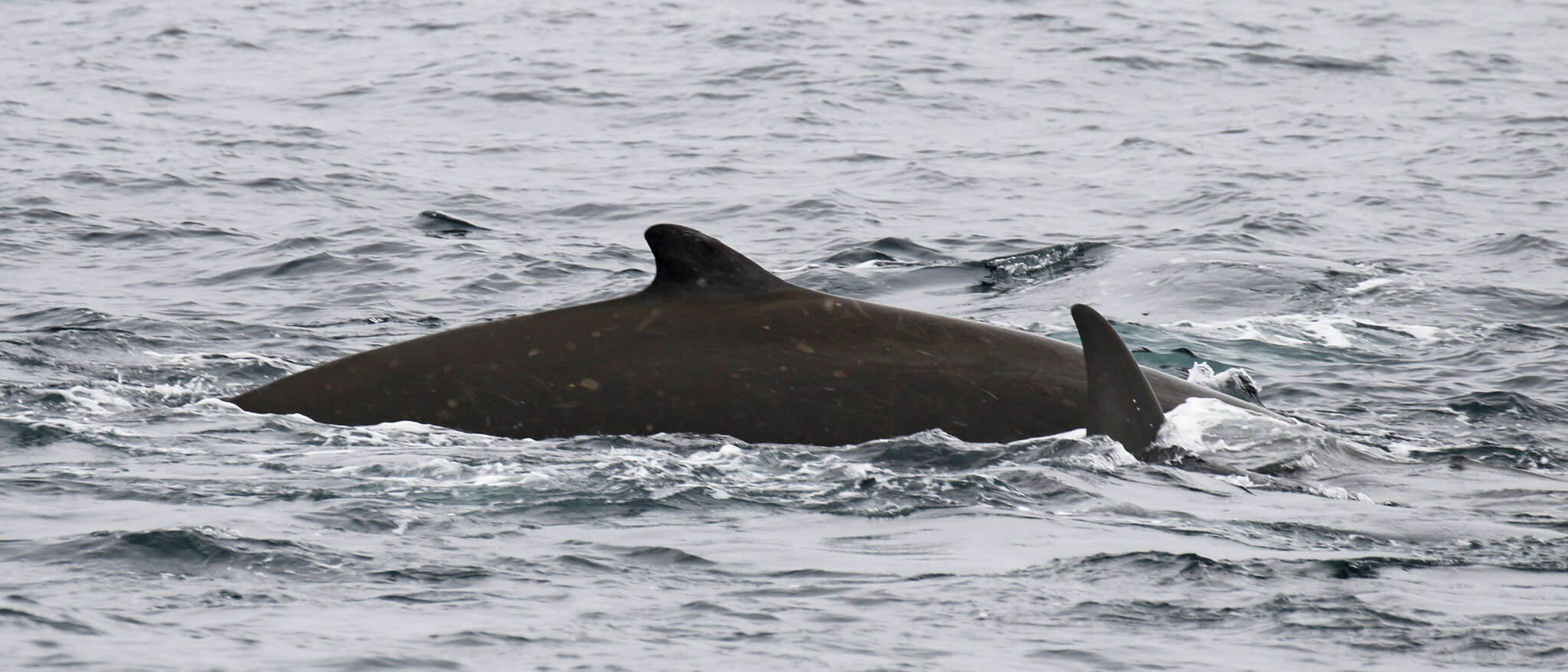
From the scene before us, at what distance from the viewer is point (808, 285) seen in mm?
15695

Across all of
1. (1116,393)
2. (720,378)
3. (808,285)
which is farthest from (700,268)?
(808,285)

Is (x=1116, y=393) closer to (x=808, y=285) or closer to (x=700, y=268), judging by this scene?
(x=700, y=268)

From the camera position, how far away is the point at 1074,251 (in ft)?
57.9

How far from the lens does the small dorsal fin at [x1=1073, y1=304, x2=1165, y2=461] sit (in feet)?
26.7

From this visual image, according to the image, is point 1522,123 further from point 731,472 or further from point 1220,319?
point 731,472

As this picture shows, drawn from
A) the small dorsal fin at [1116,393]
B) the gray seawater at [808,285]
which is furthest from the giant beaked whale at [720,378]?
the gray seawater at [808,285]

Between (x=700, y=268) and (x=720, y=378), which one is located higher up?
(x=700, y=268)

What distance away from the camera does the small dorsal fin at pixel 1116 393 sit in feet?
26.7

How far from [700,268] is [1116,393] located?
6.43 feet

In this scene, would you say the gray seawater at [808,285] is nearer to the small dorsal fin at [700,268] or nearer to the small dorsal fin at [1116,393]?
the small dorsal fin at [1116,393]

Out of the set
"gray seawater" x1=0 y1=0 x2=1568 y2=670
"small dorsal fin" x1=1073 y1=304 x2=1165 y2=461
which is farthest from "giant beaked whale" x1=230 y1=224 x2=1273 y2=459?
"gray seawater" x1=0 y1=0 x2=1568 y2=670

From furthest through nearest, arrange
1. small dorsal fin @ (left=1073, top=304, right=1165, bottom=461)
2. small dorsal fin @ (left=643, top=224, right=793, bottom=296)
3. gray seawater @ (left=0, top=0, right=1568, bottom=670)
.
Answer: small dorsal fin @ (left=1073, top=304, right=1165, bottom=461)
small dorsal fin @ (left=643, top=224, right=793, bottom=296)
gray seawater @ (left=0, top=0, right=1568, bottom=670)

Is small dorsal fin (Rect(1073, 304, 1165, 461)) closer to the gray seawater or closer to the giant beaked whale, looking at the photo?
the giant beaked whale

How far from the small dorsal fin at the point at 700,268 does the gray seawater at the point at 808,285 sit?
27.7 inches
